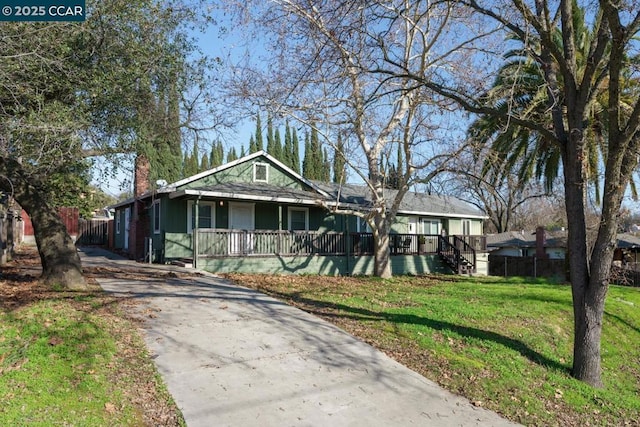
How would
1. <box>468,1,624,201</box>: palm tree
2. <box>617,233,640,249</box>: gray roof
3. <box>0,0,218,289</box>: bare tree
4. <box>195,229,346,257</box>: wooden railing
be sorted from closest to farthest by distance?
<box>0,0,218,289</box>: bare tree
<box>468,1,624,201</box>: palm tree
<box>195,229,346,257</box>: wooden railing
<box>617,233,640,249</box>: gray roof

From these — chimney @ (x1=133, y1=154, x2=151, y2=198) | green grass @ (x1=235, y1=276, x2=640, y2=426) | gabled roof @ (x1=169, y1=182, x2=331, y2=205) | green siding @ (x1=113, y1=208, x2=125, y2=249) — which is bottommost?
green grass @ (x1=235, y1=276, x2=640, y2=426)

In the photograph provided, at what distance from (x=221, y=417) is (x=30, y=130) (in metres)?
6.10

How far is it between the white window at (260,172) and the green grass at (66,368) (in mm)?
12213

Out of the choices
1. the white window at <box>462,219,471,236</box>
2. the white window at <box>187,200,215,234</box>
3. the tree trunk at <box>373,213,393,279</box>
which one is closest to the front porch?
the white window at <box>187,200,215,234</box>

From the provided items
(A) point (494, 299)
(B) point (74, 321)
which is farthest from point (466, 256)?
(B) point (74, 321)

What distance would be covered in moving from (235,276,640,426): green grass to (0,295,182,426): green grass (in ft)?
13.2

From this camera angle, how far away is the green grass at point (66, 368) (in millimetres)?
4637

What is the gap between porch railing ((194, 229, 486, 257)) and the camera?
52.0 feet

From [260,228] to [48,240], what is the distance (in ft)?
32.2

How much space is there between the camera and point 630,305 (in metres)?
14.2

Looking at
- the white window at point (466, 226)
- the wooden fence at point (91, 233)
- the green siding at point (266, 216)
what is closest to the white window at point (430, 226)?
the white window at point (466, 226)

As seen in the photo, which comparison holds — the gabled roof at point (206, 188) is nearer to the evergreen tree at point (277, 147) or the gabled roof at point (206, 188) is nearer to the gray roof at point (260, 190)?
the gray roof at point (260, 190)

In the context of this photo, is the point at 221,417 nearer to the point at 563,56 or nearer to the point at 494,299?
the point at 563,56

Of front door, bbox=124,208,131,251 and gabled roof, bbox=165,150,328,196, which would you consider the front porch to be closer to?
gabled roof, bbox=165,150,328,196
